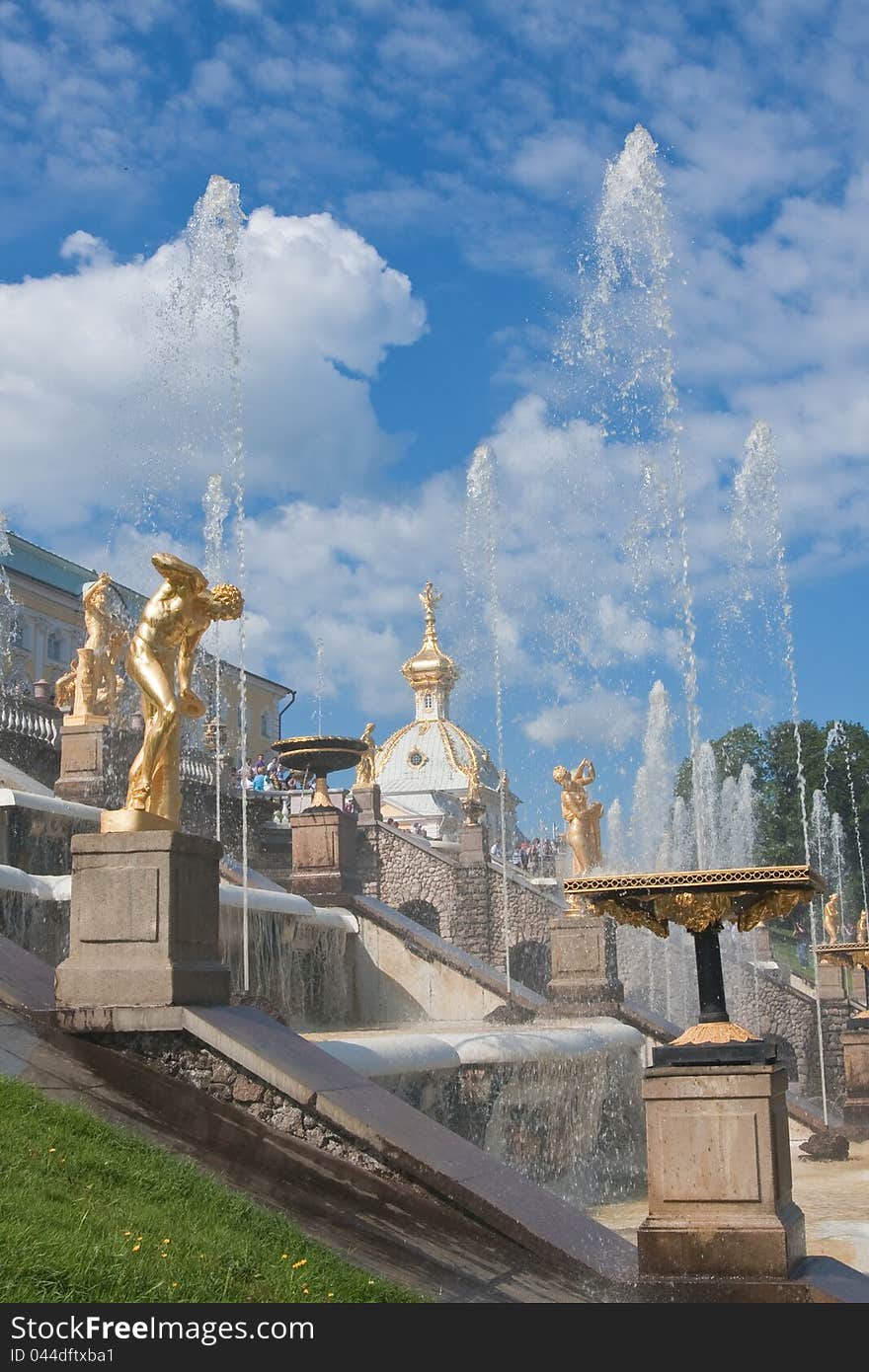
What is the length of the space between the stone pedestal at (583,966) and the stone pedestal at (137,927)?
12.0m

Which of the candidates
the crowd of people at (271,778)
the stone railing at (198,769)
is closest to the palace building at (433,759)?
the crowd of people at (271,778)

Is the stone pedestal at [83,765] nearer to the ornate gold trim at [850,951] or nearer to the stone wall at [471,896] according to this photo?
the ornate gold trim at [850,951]

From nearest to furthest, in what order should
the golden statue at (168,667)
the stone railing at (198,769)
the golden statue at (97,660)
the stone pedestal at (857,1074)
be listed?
the golden statue at (168,667) < the stone pedestal at (857,1074) < the golden statue at (97,660) < the stone railing at (198,769)

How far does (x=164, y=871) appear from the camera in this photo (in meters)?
8.89

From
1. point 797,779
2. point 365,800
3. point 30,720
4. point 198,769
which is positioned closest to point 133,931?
point 30,720

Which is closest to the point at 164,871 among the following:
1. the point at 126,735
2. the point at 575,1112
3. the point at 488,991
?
the point at 575,1112

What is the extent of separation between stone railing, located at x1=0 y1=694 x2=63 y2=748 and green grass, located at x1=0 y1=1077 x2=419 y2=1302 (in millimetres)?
18882

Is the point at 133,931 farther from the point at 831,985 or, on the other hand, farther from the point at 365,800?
the point at 365,800

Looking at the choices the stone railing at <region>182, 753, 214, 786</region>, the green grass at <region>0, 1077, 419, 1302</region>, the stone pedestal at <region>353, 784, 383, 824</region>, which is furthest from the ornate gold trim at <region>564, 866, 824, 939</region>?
the stone pedestal at <region>353, 784, 383, 824</region>

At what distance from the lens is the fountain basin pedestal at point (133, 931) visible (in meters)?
8.80

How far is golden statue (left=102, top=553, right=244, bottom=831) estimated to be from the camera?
32.2 feet

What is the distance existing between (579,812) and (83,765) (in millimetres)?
8373
